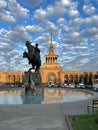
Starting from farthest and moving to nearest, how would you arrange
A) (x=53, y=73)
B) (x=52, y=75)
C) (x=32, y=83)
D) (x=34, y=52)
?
(x=52, y=75) → (x=53, y=73) → (x=34, y=52) → (x=32, y=83)

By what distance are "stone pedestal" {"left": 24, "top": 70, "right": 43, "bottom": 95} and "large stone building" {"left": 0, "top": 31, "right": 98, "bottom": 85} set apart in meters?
120

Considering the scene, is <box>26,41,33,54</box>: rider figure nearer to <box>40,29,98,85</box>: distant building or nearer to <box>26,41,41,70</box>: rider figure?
<box>26,41,41,70</box>: rider figure

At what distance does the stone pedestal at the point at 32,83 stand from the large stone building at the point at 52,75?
4718 inches

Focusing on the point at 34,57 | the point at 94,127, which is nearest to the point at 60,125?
the point at 94,127

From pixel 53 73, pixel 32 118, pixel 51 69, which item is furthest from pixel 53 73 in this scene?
pixel 32 118

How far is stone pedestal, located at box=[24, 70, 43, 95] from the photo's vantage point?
30078 millimetres

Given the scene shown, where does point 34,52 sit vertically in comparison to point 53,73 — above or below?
below

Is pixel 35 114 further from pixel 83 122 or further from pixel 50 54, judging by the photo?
pixel 50 54

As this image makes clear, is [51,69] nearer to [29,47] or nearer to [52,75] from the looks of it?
[52,75]

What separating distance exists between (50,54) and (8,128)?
156 meters

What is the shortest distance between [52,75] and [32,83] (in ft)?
436

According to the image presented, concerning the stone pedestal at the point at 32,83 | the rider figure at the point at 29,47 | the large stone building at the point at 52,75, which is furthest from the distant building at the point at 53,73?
the rider figure at the point at 29,47

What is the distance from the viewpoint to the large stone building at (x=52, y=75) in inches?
6294

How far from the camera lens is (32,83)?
30.1 metres
